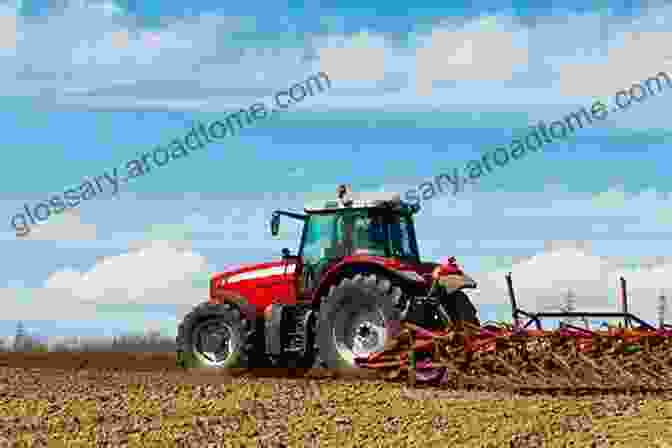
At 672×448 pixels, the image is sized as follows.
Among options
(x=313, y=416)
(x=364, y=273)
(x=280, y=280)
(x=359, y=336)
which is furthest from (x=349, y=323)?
(x=313, y=416)

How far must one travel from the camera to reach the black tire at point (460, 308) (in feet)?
52.0

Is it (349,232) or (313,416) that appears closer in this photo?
(313,416)

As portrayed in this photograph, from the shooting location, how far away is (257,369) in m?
16.4

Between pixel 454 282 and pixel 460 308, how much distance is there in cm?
124

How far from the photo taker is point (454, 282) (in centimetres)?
1488

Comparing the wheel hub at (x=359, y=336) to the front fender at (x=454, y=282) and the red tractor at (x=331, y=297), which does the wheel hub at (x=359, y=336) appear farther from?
the front fender at (x=454, y=282)

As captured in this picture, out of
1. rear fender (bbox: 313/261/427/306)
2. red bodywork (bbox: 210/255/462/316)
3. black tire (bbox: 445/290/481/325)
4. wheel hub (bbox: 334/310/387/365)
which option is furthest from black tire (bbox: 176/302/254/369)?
black tire (bbox: 445/290/481/325)

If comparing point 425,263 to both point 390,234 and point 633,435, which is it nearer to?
point 390,234

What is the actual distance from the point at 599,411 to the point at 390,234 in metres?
4.90

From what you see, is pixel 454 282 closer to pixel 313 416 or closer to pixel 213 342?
pixel 213 342

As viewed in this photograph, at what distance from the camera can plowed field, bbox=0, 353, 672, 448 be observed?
9.91 m

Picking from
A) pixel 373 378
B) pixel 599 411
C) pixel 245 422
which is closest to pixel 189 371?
pixel 373 378

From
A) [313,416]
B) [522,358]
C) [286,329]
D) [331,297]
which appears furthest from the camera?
[286,329]

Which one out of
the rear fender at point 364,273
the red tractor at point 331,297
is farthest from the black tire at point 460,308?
the rear fender at point 364,273
